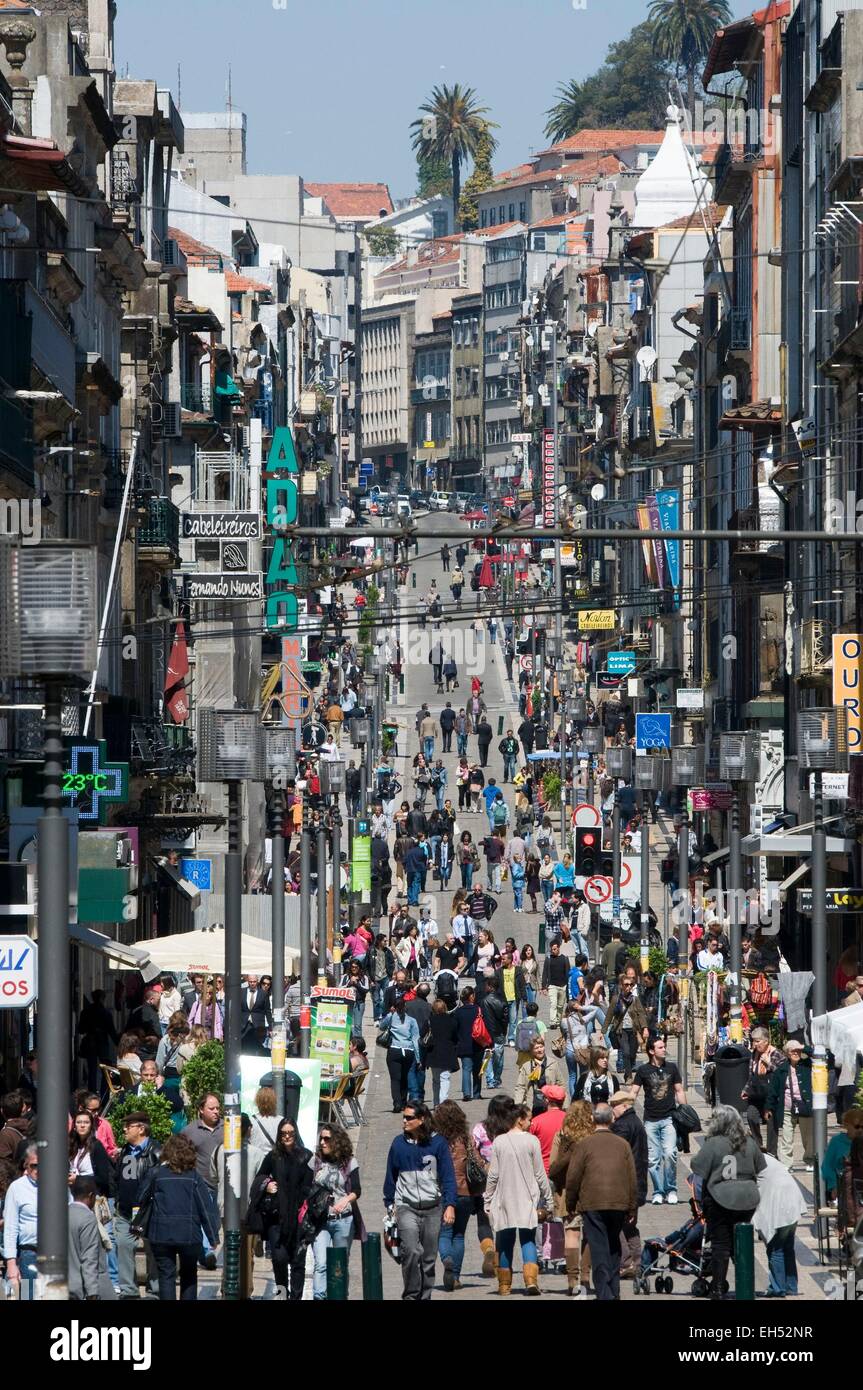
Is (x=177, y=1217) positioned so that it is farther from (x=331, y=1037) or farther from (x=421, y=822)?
(x=421, y=822)

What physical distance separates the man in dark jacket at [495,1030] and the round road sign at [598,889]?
7.17m

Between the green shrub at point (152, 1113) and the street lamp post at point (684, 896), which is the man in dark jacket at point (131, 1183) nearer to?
the green shrub at point (152, 1113)

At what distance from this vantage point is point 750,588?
207ft

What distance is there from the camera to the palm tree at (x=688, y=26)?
513ft

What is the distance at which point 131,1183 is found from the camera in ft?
69.0

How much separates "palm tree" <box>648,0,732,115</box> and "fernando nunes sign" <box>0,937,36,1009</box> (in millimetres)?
138301

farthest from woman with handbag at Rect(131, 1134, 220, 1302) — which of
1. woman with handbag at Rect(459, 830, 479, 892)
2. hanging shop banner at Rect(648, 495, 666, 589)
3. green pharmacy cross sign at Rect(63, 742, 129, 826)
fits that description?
hanging shop banner at Rect(648, 495, 666, 589)

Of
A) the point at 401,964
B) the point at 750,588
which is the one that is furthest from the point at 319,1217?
the point at 750,588

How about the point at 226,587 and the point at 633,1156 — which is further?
the point at 226,587

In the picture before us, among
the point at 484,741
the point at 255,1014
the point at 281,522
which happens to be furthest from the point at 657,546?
the point at 255,1014

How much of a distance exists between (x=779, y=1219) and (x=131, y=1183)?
446cm

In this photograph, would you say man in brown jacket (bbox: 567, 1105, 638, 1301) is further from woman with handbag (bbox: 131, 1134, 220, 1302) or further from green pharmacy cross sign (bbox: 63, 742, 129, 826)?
green pharmacy cross sign (bbox: 63, 742, 129, 826)

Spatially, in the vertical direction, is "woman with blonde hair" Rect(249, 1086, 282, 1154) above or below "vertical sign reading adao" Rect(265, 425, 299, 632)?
below

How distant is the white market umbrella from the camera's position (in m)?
33.7
